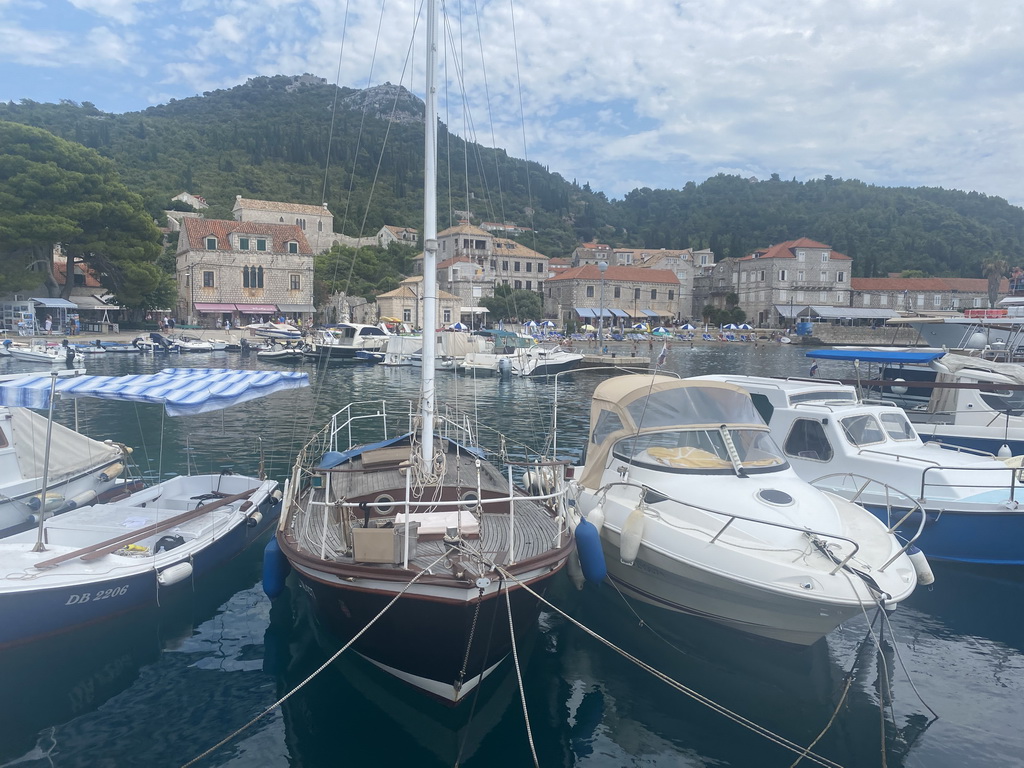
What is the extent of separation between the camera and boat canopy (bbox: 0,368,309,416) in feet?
36.9

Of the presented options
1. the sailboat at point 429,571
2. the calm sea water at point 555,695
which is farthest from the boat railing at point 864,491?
the sailboat at point 429,571

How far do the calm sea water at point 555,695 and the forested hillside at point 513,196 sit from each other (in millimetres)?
78291

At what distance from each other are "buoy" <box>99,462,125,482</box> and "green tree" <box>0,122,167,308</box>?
50678 millimetres

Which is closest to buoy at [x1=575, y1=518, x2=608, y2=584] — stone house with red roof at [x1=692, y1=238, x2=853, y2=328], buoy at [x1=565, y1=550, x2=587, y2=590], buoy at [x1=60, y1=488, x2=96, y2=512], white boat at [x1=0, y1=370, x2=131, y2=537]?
buoy at [x1=565, y1=550, x2=587, y2=590]

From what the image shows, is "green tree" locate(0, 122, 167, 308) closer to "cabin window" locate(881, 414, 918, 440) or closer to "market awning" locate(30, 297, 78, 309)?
"market awning" locate(30, 297, 78, 309)

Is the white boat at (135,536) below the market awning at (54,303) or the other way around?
below

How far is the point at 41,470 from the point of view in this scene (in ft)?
38.1

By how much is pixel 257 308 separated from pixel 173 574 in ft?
211

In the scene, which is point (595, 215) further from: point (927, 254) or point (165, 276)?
point (165, 276)

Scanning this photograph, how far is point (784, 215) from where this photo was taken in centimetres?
12756

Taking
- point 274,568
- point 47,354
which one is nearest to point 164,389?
point 274,568

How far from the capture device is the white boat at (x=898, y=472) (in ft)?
35.7

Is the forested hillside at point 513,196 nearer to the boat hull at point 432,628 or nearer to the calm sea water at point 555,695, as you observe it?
the calm sea water at point 555,695

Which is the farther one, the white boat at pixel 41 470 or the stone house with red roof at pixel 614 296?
the stone house with red roof at pixel 614 296
